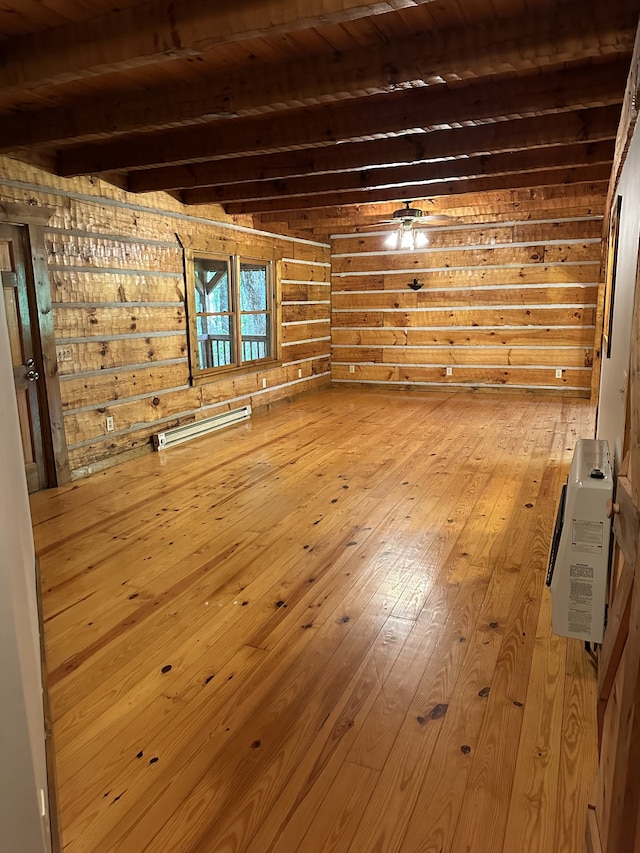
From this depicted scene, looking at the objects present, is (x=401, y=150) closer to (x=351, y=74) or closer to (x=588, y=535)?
(x=351, y=74)

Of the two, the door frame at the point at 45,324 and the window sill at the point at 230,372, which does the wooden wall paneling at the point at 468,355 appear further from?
the door frame at the point at 45,324

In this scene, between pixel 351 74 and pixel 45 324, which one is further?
pixel 45 324

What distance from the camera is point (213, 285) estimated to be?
22.6ft

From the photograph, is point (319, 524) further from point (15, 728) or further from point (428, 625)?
point (15, 728)

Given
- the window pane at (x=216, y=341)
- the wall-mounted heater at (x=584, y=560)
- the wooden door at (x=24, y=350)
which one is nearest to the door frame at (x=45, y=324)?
the wooden door at (x=24, y=350)

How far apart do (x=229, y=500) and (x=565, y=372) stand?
20.0 ft

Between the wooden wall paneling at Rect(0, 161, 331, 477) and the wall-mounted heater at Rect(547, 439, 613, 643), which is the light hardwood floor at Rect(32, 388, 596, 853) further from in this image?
the wooden wall paneling at Rect(0, 161, 331, 477)

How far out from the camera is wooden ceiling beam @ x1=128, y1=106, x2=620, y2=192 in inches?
142

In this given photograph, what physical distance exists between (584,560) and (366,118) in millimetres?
2920

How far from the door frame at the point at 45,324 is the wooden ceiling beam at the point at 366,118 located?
0.54m

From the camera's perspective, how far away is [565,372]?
8219 millimetres

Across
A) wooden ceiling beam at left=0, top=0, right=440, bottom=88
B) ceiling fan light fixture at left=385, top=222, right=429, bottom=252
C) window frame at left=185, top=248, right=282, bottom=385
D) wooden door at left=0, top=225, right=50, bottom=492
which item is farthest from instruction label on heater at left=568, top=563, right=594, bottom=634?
ceiling fan light fixture at left=385, top=222, right=429, bottom=252

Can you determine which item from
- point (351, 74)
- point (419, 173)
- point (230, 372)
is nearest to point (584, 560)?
point (351, 74)

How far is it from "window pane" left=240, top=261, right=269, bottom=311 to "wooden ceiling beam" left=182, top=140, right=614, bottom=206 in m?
1.68
